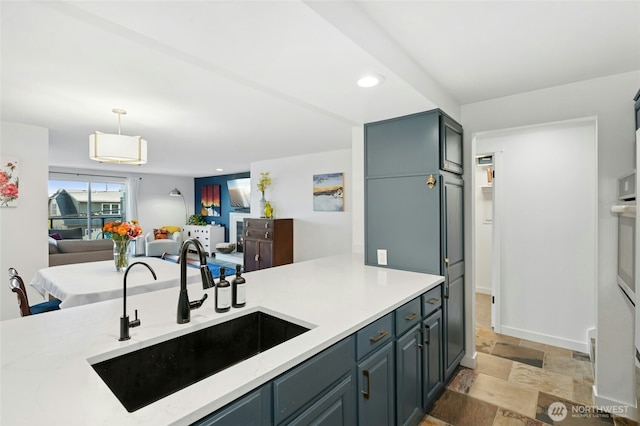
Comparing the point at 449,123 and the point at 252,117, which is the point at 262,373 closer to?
the point at 449,123

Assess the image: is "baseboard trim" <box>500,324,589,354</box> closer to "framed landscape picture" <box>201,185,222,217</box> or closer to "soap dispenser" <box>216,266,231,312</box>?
"soap dispenser" <box>216,266,231,312</box>

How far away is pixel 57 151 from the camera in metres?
5.28

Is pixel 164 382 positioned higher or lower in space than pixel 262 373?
lower

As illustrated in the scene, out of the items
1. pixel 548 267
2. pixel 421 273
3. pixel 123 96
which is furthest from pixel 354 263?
pixel 123 96

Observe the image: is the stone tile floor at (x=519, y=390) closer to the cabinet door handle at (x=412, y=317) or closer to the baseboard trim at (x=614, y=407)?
the baseboard trim at (x=614, y=407)

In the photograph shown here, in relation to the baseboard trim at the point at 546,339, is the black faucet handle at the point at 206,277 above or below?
above

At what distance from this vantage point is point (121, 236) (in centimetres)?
299

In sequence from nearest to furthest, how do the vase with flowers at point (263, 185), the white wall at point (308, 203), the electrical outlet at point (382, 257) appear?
the electrical outlet at point (382, 257) < the white wall at point (308, 203) < the vase with flowers at point (263, 185)

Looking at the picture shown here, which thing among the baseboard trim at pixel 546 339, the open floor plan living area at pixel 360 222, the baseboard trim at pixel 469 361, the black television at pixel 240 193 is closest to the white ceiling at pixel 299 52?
the open floor plan living area at pixel 360 222

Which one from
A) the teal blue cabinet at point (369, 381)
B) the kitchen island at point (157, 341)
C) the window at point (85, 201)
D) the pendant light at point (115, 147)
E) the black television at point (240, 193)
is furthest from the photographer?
the black television at point (240, 193)

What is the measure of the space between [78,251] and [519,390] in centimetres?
549

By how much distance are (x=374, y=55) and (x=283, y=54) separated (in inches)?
17.6

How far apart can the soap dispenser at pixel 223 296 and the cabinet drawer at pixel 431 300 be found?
123 cm

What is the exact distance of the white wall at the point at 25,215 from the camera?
346 cm
